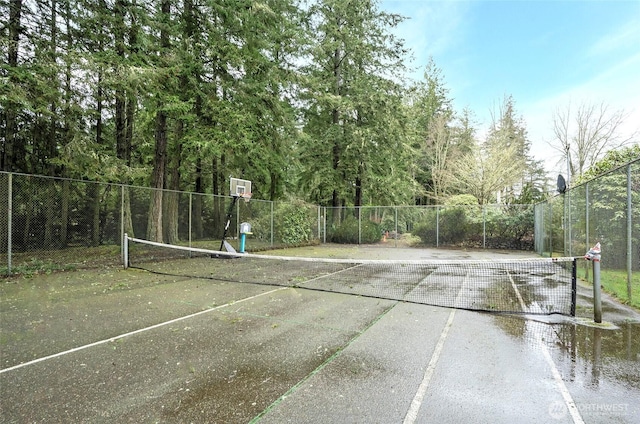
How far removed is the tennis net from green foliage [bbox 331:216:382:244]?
864cm

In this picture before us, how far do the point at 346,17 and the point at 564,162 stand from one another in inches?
713

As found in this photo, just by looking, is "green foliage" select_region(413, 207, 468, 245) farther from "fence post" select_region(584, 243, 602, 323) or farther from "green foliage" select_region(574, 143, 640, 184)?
"fence post" select_region(584, 243, 602, 323)

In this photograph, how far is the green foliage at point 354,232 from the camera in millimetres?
19344

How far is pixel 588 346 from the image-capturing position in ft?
12.5

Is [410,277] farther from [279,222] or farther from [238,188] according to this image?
[279,222]

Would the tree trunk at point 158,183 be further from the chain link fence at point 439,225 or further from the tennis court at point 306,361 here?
the chain link fence at point 439,225

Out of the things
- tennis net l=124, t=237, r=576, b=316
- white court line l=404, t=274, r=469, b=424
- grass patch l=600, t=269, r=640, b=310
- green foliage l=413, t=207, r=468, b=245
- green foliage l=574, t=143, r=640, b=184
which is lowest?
tennis net l=124, t=237, r=576, b=316

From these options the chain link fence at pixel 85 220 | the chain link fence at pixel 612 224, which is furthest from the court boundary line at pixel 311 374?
the chain link fence at pixel 85 220

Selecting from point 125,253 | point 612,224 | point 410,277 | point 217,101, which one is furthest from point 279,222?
point 612,224

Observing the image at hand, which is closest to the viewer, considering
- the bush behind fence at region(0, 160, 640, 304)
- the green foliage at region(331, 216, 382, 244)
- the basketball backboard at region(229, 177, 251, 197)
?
the bush behind fence at region(0, 160, 640, 304)

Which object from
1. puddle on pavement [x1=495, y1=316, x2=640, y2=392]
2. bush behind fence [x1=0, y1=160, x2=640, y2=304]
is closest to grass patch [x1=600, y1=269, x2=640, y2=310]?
bush behind fence [x1=0, y1=160, x2=640, y2=304]

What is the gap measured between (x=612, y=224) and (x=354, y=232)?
13574mm

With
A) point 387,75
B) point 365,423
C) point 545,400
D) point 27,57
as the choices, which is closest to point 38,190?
point 27,57

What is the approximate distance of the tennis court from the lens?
2.54 meters
